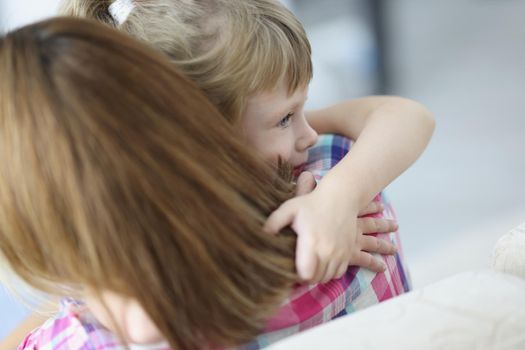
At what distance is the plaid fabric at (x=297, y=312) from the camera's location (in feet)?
2.55

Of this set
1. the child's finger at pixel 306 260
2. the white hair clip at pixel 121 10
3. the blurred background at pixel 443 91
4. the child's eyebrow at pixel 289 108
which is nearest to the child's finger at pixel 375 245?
the child's finger at pixel 306 260

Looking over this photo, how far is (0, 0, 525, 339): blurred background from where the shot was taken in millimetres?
2250

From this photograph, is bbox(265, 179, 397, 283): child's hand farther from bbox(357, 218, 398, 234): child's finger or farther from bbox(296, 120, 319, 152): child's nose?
bbox(296, 120, 319, 152): child's nose

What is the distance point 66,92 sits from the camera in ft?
2.09

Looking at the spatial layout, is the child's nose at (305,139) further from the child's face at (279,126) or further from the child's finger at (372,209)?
the child's finger at (372,209)

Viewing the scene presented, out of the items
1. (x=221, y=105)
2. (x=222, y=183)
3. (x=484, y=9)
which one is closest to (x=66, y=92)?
(x=222, y=183)

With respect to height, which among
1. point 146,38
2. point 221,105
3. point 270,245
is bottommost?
→ point 270,245

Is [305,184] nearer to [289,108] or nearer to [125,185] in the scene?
[289,108]

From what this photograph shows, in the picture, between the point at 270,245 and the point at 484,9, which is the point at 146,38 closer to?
the point at 270,245

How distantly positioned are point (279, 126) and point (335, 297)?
0.31m

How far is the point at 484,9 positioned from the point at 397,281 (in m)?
3.21

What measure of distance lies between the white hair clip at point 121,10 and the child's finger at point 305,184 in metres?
0.36

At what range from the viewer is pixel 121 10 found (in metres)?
1.06

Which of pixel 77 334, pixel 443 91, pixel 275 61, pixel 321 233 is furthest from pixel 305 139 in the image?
pixel 443 91
